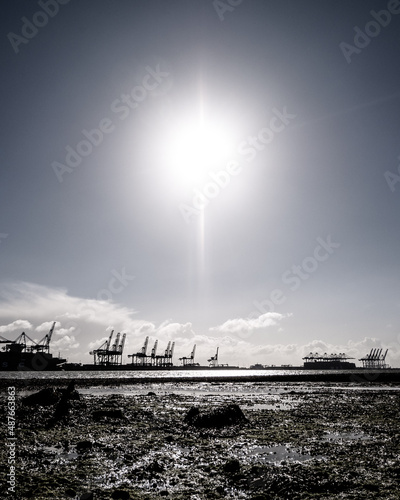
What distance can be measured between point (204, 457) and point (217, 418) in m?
6.19

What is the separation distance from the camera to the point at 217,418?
56.0 ft

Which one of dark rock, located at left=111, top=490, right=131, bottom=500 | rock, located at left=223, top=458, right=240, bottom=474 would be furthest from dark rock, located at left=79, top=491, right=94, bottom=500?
rock, located at left=223, top=458, right=240, bottom=474

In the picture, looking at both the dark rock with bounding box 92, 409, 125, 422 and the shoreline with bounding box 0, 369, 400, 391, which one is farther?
the shoreline with bounding box 0, 369, 400, 391

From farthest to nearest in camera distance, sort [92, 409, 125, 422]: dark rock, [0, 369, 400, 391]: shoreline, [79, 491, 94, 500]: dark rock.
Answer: [0, 369, 400, 391]: shoreline → [92, 409, 125, 422]: dark rock → [79, 491, 94, 500]: dark rock

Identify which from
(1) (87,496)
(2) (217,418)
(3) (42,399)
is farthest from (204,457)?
(3) (42,399)

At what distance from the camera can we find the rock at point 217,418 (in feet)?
55.4

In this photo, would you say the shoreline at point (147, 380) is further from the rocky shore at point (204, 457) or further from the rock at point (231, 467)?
the rock at point (231, 467)

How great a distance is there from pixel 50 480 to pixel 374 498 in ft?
23.2

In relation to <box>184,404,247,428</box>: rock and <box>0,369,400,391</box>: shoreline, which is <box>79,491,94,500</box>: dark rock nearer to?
<box>184,404,247,428</box>: rock

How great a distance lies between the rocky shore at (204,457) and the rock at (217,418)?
2.0 inches

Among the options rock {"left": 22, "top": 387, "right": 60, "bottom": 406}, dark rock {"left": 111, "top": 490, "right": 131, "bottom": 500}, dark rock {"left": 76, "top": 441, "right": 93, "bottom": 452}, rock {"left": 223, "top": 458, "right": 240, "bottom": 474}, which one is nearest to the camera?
dark rock {"left": 111, "top": 490, "right": 131, "bottom": 500}

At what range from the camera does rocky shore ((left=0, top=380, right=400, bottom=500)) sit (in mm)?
7926

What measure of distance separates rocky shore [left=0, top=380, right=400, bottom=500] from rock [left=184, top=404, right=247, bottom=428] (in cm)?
5

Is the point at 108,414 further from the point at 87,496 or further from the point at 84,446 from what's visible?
the point at 87,496
